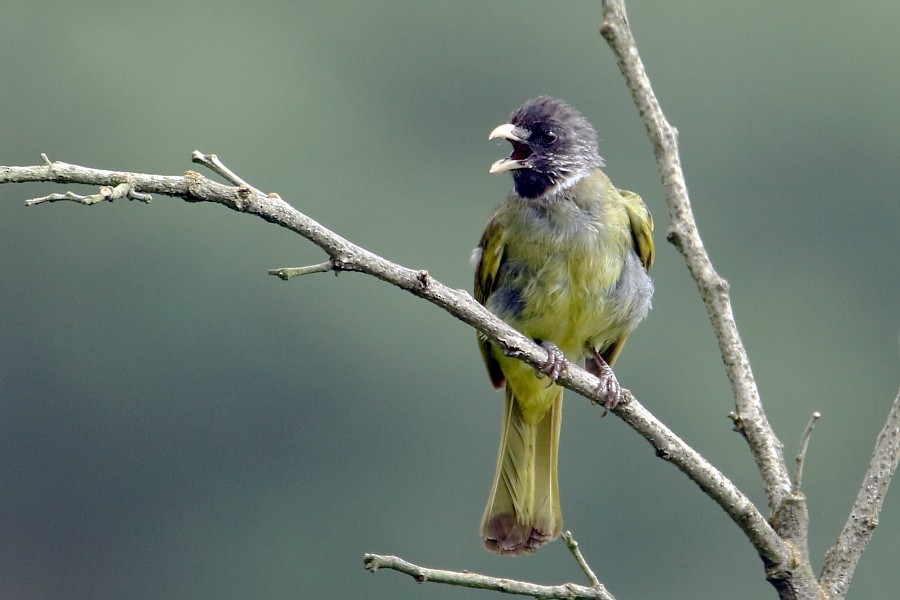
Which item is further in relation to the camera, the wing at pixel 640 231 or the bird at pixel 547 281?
the wing at pixel 640 231

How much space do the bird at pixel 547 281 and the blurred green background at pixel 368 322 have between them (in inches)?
952

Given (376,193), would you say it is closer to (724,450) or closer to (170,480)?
(170,480)

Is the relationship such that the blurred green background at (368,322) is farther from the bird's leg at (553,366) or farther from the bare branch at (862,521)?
the bare branch at (862,521)

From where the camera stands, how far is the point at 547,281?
6.36 meters

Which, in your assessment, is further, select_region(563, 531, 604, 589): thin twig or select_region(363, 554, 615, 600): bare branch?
select_region(563, 531, 604, 589): thin twig

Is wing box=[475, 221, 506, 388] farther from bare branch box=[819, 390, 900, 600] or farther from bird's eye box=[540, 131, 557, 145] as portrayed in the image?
bare branch box=[819, 390, 900, 600]

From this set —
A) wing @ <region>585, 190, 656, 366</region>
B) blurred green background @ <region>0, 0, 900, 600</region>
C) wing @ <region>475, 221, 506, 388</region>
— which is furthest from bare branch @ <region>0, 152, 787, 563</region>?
blurred green background @ <region>0, 0, 900, 600</region>

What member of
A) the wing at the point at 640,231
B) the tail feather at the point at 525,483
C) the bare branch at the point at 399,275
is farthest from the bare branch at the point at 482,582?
the wing at the point at 640,231

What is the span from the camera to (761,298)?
137ft

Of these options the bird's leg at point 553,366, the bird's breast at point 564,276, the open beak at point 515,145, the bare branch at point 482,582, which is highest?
the open beak at point 515,145

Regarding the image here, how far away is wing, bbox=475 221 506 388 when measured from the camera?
657 cm

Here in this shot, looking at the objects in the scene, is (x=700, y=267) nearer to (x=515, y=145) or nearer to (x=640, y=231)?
Result: (x=640, y=231)

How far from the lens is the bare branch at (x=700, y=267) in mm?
4488

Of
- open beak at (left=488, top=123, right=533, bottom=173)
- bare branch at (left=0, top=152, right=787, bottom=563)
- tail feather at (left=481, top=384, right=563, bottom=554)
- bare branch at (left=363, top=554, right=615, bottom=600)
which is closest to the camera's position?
bare branch at (left=0, top=152, right=787, bottom=563)
